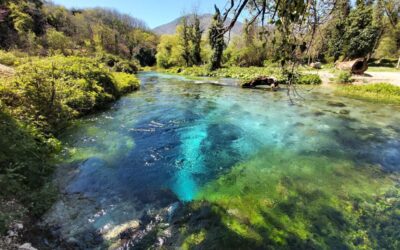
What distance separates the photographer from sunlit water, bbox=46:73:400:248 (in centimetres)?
502

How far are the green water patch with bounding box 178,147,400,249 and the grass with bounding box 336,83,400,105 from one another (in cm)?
1322

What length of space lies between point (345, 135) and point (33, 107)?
11543 millimetres

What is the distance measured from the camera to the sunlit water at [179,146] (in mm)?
5016

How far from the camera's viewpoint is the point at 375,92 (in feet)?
59.9

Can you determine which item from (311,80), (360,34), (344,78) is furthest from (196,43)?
(344,78)

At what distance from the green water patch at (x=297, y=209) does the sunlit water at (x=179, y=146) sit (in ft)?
2.10

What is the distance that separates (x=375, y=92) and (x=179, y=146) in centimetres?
1819

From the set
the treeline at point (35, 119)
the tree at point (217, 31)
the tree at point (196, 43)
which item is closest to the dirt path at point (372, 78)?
the treeline at point (35, 119)

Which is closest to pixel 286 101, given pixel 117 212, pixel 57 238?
pixel 117 212

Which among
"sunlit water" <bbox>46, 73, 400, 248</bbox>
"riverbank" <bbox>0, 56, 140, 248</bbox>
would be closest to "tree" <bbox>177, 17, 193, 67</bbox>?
"sunlit water" <bbox>46, 73, 400, 248</bbox>

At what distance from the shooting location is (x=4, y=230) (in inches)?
126

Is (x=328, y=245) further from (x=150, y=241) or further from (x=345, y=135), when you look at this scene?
(x=345, y=135)

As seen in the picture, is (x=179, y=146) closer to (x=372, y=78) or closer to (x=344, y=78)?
(x=344, y=78)

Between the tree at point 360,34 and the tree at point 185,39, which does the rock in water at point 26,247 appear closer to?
the tree at point 360,34
